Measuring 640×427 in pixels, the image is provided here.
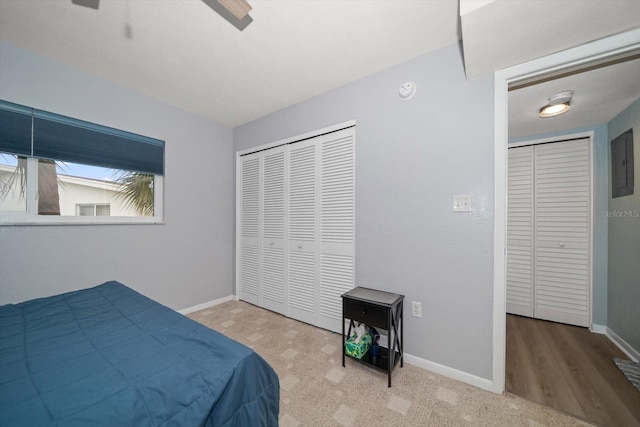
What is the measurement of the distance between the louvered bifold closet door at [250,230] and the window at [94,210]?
4.76 ft

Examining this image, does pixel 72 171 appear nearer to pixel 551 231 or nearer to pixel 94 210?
pixel 94 210

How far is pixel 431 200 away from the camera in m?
1.89

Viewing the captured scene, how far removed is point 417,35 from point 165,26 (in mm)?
1819

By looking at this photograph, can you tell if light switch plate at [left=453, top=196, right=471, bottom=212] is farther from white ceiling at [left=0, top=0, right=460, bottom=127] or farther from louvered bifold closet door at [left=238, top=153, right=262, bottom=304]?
louvered bifold closet door at [left=238, top=153, right=262, bottom=304]

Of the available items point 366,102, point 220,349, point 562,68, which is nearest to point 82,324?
point 220,349

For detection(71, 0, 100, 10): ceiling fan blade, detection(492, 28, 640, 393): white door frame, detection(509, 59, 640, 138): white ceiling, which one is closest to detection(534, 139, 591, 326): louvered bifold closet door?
detection(509, 59, 640, 138): white ceiling

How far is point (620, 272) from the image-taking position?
7.61 feet

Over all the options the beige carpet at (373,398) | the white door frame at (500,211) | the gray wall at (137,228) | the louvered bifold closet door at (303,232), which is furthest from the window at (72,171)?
the white door frame at (500,211)

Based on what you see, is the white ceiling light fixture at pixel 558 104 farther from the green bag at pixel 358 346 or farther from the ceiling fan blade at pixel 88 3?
the ceiling fan blade at pixel 88 3

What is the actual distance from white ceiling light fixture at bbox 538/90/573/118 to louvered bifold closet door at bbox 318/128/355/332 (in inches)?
72.5

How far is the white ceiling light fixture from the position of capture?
209 cm

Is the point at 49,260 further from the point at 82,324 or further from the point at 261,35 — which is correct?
the point at 261,35

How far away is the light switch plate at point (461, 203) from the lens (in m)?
1.74

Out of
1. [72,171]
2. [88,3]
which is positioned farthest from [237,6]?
[72,171]
